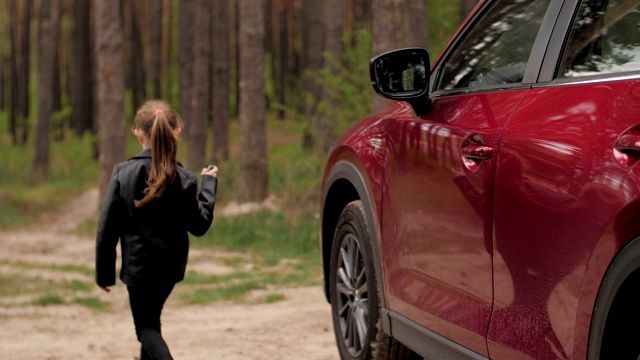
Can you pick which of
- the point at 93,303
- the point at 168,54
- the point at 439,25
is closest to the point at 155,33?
the point at 168,54

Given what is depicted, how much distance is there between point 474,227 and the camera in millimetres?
3930

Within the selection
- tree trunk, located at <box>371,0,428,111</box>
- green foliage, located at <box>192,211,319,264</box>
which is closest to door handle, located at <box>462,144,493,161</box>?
tree trunk, located at <box>371,0,428,111</box>

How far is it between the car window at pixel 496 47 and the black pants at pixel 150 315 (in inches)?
74.6

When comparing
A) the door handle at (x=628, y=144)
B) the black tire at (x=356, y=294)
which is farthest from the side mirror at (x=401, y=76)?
the door handle at (x=628, y=144)

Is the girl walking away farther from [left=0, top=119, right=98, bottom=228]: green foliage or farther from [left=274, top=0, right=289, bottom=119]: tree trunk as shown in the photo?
[left=274, top=0, right=289, bottom=119]: tree trunk

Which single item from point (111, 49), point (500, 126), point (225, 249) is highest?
point (500, 126)

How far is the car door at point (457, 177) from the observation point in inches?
154

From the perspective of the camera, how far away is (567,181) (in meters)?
3.24

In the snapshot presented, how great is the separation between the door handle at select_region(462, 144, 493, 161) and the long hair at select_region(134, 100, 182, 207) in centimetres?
198

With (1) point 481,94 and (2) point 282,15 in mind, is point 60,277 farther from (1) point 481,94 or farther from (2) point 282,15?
(2) point 282,15

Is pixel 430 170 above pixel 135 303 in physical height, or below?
above

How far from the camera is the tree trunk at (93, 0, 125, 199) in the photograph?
1902 centimetres

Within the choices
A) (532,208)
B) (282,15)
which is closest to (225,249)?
(532,208)

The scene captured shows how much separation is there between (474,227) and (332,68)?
22.0m
